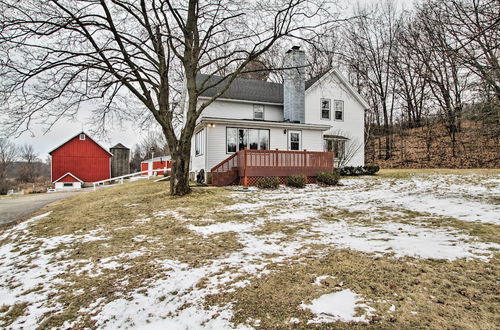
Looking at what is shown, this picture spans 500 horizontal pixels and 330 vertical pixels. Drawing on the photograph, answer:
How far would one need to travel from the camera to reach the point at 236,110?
17828 mm

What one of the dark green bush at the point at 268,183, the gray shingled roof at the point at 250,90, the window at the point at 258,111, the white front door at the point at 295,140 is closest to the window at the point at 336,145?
the white front door at the point at 295,140

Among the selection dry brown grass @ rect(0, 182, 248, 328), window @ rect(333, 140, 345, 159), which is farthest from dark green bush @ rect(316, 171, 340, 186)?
dry brown grass @ rect(0, 182, 248, 328)

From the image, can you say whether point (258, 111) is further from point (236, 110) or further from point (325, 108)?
point (325, 108)

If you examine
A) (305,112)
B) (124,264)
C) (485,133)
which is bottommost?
(124,264)

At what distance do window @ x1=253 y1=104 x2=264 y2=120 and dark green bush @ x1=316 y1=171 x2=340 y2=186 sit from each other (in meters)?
6.77

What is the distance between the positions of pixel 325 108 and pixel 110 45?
14227 millimetres

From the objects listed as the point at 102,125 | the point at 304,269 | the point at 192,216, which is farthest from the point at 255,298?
the point at 102,125

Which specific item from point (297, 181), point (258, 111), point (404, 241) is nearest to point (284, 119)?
point (258, 111)

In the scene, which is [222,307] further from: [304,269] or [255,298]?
[304,269]

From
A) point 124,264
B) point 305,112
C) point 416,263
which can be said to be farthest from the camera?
point 305,112

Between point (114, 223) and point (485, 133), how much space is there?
37.4ft

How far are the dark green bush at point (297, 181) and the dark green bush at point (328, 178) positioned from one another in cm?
120

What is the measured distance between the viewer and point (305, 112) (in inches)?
734

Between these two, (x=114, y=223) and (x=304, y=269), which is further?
(x=114, y=223)
